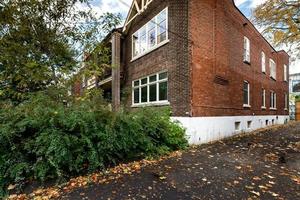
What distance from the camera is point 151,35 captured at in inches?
456

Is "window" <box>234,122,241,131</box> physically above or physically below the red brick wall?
below

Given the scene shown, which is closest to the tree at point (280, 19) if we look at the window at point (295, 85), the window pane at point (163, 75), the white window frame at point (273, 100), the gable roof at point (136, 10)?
the gable roof at point (136, 10)

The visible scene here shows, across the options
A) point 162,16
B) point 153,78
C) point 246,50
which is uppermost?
point 162,16

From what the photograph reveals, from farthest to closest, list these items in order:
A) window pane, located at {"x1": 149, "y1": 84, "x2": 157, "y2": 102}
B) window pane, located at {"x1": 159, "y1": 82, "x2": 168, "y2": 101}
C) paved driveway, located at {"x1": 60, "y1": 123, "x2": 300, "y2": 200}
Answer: window pane, located at {"x1": 149, "y1": 84, "x2": 157, "y2": 102}, window pane, located at {"x1": 159, "y1": 82, "x2": 168, "y2": 101}, paved driveway, located at {"x1": 60, "y1": 123, "x2": 300, "y2": 200}

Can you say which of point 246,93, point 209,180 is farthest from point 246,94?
point 209,180

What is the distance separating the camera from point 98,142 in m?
5.72

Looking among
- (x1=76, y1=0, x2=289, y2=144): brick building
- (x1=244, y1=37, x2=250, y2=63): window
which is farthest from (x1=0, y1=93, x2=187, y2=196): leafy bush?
(x1=244, y1=37, x2=250, y2=63): window

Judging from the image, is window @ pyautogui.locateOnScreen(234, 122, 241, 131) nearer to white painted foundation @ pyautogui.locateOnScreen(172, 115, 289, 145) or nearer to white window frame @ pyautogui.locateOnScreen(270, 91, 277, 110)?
white painted foundation @ pyautogui.locateOnScreen(172, 115, 289, 145)

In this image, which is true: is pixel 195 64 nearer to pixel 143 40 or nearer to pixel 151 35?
pixel 151 35

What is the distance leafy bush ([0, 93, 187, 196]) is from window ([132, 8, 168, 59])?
5.36 meters

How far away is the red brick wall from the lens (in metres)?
9.25

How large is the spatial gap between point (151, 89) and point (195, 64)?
311 centimetres

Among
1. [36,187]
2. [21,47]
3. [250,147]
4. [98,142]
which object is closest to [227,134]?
[250,147]

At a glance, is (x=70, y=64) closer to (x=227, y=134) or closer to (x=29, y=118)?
(x=29, y=118)
